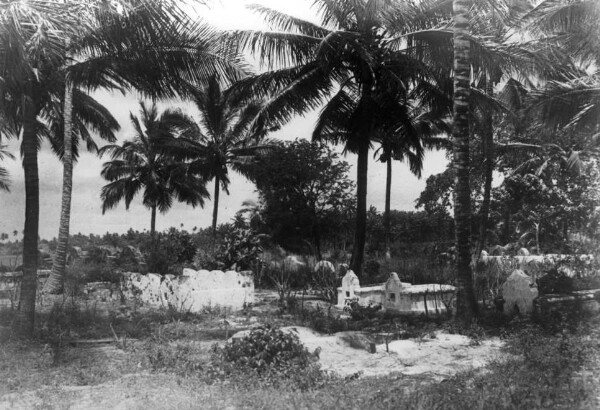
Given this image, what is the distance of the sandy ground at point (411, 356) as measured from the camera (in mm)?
6430

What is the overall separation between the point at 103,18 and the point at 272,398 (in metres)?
5.69

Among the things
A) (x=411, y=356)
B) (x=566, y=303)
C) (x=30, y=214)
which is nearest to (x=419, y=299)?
(x=566, y=303)

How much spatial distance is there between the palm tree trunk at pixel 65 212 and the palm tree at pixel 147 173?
12885 millimetres

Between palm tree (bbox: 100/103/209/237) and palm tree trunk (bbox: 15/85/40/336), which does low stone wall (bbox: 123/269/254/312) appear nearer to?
palm tree trunk (bbox: 15/85/40/336)

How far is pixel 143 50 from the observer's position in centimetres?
841

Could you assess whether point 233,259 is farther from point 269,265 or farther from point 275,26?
point 275,26

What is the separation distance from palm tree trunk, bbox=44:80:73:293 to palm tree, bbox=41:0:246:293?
4456mm

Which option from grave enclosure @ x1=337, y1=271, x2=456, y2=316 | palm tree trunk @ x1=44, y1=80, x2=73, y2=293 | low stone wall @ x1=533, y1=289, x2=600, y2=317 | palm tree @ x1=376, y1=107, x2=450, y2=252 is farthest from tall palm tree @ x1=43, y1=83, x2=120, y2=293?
palm tree @ x1=376, y1=107, x2=450, y2=252

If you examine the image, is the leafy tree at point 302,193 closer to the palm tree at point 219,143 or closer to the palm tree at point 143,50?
the palm tree at point 219,143

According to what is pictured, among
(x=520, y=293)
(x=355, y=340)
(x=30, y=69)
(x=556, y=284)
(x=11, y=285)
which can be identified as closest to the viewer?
(x=355, y=340)

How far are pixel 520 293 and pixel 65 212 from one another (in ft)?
35.5

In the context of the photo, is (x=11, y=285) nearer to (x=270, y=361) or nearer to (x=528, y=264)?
(x=270, y=361)

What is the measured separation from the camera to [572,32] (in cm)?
1323

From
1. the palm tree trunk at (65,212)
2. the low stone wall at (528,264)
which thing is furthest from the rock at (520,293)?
the palm tree trunk at (65,212)
